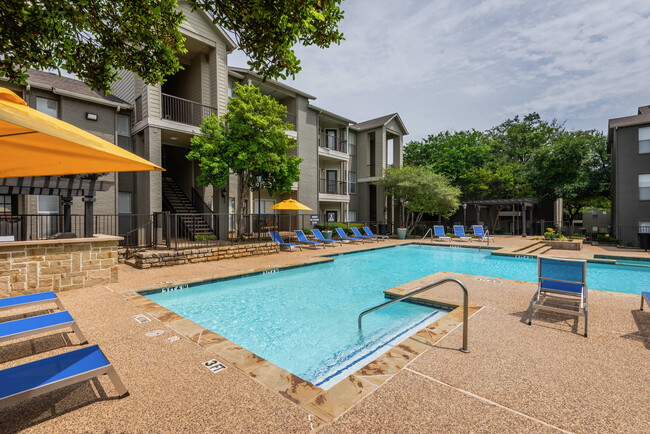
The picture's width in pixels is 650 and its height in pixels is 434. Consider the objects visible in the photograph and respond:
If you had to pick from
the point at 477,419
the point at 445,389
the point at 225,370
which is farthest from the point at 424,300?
the point at 225,370

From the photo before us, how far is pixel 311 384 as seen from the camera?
280 cm

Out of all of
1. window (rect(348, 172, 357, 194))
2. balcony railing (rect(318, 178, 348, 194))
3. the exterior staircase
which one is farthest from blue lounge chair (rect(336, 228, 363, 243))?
the exterior staircase

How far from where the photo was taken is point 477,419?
2.31 meters

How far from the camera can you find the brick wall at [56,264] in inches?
222

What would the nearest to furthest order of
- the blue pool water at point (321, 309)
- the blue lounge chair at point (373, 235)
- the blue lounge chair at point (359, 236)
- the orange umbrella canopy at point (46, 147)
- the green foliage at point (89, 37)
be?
the orange umbrella canopy at point (46, 147) < the green foliage at point (89, 37) < the blue pool water at point (321, 309) < the blue lounge chair at point (359, 236) < the blue lounge chair at point (373, 235)

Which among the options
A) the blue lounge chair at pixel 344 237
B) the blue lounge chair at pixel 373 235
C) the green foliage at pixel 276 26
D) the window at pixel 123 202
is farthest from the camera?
the blue lounge chair at pixel 373 235

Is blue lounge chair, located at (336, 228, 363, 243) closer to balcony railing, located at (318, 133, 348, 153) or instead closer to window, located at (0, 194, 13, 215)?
balcony railing, located at (318, 133, 348, 153)

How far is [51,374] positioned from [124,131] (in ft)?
47.6

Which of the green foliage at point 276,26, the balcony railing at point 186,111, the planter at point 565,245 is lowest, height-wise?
the planter at point 565,245

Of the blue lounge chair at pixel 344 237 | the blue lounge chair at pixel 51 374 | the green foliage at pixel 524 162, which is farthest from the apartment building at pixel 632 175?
the blue lounge chair at pixel 51 374

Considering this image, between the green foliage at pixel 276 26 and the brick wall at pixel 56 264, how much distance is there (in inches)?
226

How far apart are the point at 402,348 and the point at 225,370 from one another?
205cm

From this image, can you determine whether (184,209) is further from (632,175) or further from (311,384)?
(632,175)

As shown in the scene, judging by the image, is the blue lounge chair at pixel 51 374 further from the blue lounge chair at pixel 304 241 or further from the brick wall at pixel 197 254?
the blue lounge chair at pixel 304 241
